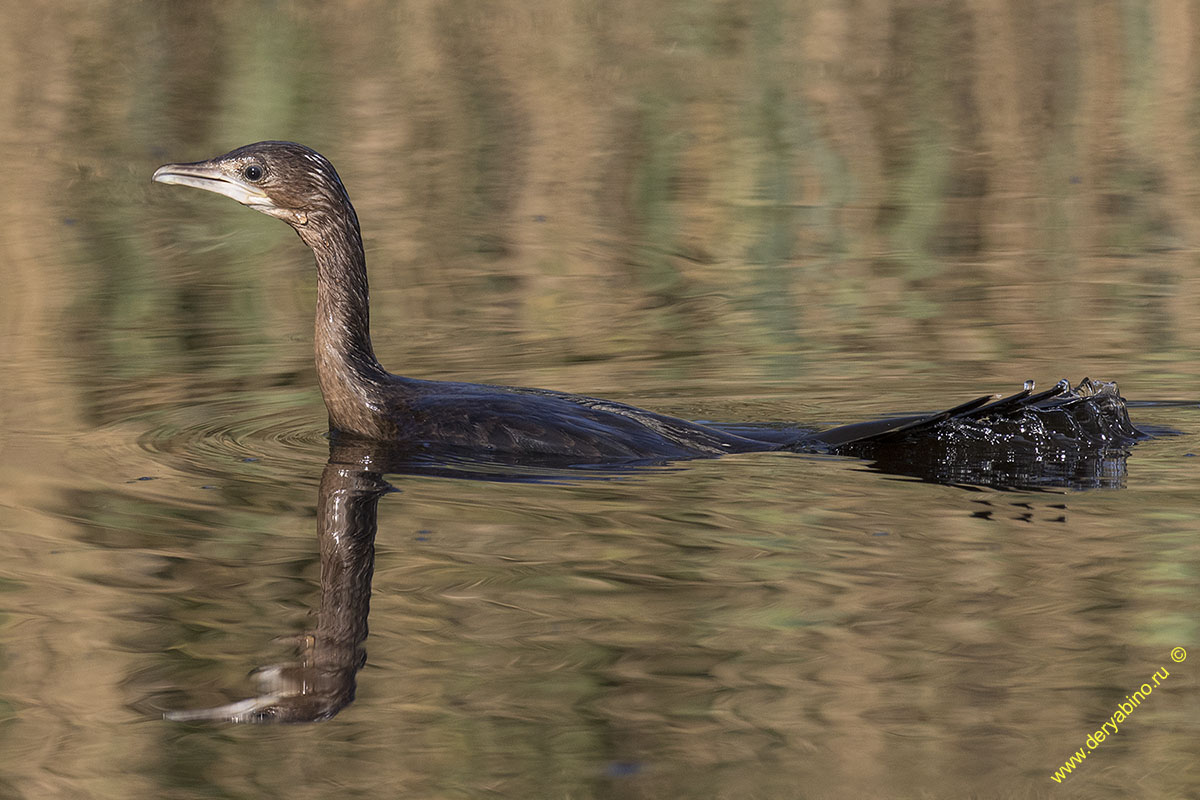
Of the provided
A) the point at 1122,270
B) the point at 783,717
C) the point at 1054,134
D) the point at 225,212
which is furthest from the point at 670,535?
the point at 1054,134

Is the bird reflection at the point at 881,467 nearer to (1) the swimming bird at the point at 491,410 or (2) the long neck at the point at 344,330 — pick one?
(1) the swimming bird at the point at 491,410

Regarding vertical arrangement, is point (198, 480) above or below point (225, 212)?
below

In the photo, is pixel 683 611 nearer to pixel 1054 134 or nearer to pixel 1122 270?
pixel 1122 270

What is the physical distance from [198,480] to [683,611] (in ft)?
8.43

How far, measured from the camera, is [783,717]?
4.61m

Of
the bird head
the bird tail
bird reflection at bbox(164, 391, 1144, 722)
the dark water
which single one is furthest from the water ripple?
the bird tail

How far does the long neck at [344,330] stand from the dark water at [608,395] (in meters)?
0.23

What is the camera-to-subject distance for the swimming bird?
739 centimetres

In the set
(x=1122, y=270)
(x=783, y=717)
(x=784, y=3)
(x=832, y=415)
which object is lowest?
(x=783, y=717)

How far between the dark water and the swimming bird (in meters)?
0.23

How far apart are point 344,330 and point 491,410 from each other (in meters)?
0.83

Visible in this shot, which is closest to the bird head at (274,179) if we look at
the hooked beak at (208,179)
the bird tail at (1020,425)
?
the hooked beak at (208,179)

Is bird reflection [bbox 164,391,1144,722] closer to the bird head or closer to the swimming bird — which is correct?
the swimming bird

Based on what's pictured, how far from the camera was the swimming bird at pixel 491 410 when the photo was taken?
7.39 m
